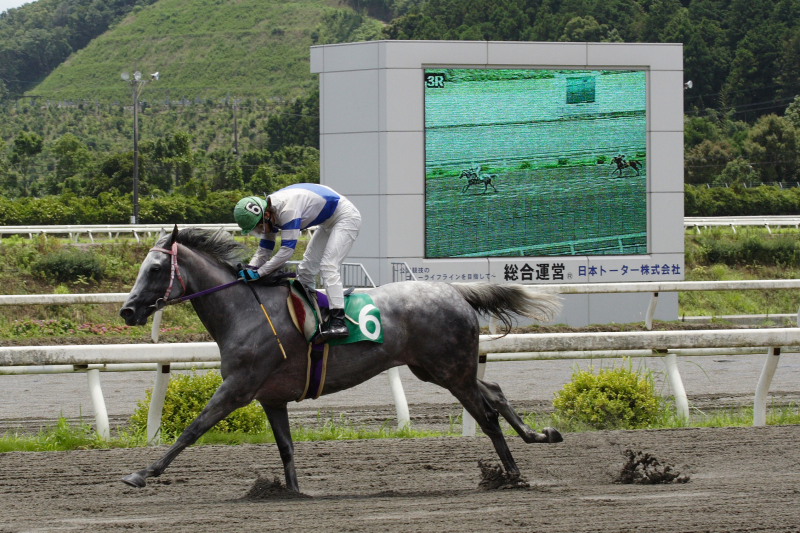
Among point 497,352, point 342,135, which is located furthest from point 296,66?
point 497,352

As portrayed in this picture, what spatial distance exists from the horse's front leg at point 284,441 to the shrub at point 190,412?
1.37 meters

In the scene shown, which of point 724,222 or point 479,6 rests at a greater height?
point 479,6

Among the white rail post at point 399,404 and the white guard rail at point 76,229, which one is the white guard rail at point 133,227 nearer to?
the white guard rail at point 76,229

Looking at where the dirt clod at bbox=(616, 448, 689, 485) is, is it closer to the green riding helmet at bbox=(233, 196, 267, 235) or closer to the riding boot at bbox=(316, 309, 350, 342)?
the riding boot at bbox=(316, 309, 350, 342)

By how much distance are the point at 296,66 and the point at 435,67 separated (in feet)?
336

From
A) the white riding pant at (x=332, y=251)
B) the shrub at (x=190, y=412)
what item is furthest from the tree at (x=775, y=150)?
the white riding pant at (x=332, y=251)

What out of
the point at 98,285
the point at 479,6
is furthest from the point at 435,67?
the point at 479,6

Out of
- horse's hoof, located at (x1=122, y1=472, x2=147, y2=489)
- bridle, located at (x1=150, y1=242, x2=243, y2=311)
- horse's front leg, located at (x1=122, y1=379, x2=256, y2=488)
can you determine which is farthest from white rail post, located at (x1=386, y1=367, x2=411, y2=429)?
horse's hoof, located at (x1=122, y1=472, x2=147, y2=489)

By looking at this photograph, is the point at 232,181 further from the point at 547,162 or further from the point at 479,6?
the point at 479,6

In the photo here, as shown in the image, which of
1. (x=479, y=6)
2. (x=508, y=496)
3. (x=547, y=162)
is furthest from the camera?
(x=479, y=6)

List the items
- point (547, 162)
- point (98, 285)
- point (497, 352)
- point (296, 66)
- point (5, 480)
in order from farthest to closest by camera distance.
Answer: point (296, 66)
point (98, 285)
point (547, 162)
point (497, 352)
point (5, 480)

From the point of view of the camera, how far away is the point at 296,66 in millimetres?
116938

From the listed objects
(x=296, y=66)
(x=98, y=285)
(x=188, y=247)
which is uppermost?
(x=296, y=66)

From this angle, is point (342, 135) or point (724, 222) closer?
point (342, 135)
